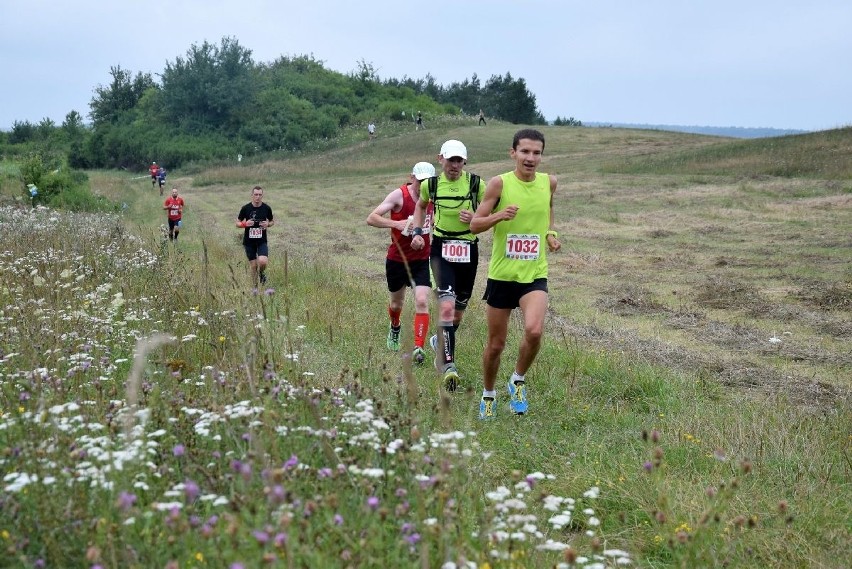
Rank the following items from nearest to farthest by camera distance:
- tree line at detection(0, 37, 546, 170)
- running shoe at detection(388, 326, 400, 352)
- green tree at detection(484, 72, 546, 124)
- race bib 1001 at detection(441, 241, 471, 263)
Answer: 1. race bib 1001 at detection(441, 241, 471, 263)
2. running shoe at detection(388, 326, 400, 352)
3. tree line at detection(0, 37, 546, 170)
4. green tree at detection(484, 72, 546, 124)

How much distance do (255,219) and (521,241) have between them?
22.7 feet

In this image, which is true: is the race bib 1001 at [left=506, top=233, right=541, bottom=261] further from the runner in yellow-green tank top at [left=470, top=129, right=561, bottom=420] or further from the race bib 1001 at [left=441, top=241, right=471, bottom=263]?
the race bib 1001 at [left=441, top=241, right=471, bottom=263]

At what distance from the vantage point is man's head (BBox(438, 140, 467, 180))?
7828 mm

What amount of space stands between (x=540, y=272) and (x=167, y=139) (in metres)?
73.5

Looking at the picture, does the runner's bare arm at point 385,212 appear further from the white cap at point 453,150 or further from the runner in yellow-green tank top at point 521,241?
the runner in yellow-green tank top at point 521,241

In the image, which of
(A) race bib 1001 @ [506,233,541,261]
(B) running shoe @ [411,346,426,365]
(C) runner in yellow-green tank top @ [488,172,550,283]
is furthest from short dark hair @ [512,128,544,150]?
(B) running shoe @ [411,346,426,365]

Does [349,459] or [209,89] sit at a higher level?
[209,89]

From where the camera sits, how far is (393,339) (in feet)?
30.1

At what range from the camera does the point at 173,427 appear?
4.20m

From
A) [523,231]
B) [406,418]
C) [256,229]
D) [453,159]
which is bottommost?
[406,418]

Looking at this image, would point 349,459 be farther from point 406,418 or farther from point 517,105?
point 517,105

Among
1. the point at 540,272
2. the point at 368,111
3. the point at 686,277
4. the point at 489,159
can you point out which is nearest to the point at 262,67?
the point at 368,111

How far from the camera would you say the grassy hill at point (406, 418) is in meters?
3.07

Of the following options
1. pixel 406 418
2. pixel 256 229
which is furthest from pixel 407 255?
pixel 406 418
